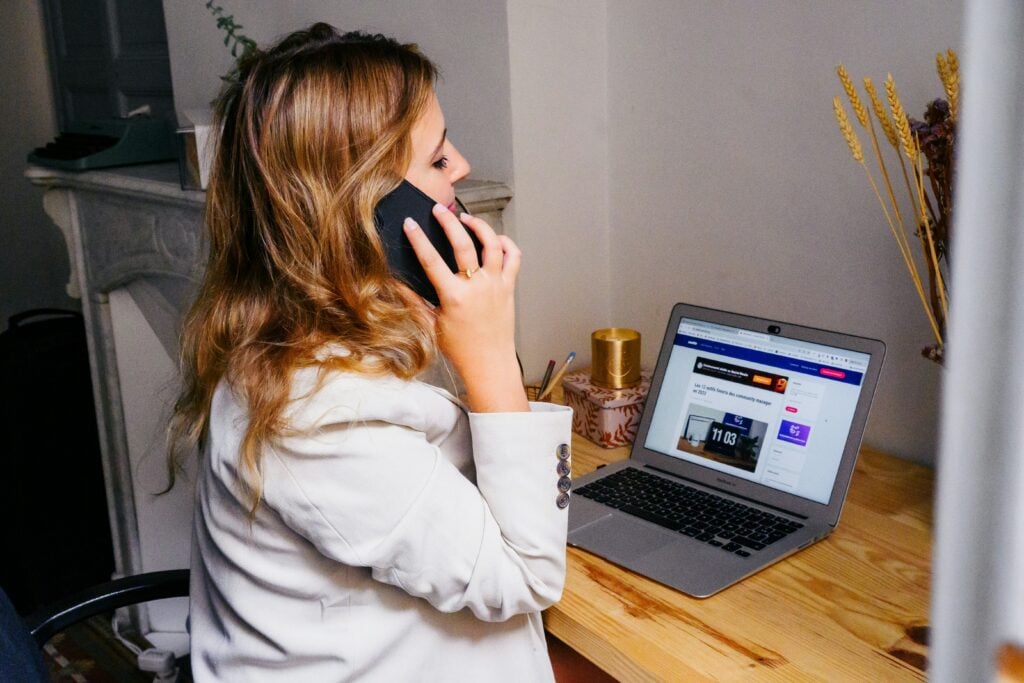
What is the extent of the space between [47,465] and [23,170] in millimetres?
1724

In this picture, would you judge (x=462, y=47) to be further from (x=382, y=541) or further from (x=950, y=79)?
(x=382, y=541)

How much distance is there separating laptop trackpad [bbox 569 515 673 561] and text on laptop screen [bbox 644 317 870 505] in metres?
0.16

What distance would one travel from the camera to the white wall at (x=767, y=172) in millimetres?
1272

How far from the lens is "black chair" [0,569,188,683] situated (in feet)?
3.10

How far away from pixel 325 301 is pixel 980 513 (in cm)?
76

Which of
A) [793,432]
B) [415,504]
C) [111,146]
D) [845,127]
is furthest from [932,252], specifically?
[111,146]

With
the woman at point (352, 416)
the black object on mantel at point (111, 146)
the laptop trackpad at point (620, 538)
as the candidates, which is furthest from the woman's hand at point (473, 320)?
the black object on mantel at point (111, 146)

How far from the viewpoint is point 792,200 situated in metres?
1.38

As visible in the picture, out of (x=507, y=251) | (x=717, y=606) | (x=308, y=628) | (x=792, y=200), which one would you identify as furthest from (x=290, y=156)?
(x=792, y=200)

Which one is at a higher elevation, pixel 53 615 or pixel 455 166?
pixel 455 166

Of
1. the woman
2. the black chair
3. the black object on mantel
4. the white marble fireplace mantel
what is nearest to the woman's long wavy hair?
the woman

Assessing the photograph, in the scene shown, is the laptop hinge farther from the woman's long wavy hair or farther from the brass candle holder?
the woman's long wavy hair

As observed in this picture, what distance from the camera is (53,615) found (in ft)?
3.63

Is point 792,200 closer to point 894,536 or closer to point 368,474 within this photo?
point 894,536
